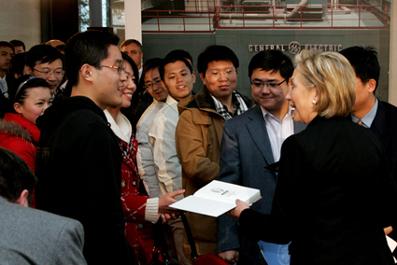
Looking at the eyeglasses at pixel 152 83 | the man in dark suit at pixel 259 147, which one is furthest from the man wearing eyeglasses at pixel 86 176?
the eyeglasses at pixel 152 83

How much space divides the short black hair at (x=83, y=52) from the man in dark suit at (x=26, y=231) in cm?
104

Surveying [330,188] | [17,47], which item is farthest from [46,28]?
[330,188]

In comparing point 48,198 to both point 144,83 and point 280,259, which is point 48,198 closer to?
point 280,259

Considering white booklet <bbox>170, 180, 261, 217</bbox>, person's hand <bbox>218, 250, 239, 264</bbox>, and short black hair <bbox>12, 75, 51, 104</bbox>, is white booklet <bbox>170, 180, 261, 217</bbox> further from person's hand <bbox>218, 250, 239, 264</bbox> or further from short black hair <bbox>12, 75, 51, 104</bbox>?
short black hair <bbox>12, 75, 51, 104</bbox>

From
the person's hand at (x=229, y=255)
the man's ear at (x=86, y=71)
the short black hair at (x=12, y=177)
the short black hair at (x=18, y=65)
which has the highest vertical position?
the man's ear at (x=86, y=71)

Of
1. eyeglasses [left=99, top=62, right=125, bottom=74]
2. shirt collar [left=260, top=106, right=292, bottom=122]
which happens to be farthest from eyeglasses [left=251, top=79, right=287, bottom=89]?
eyeglasses [left=99, top=62, right=125, bottom=74]

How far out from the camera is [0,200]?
2057 mm

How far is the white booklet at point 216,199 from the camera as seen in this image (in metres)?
3.40

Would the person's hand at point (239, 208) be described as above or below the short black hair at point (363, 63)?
below

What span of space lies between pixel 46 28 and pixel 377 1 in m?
6.32

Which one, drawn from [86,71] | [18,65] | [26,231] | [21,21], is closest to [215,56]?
[86,71]

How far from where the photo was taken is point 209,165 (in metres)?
4.54

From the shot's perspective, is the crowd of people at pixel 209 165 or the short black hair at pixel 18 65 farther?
the short black hair at pixel 18 65

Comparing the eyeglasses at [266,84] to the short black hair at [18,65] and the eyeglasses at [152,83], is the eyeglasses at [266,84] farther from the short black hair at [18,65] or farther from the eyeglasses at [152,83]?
the short black hair at [18,65]
